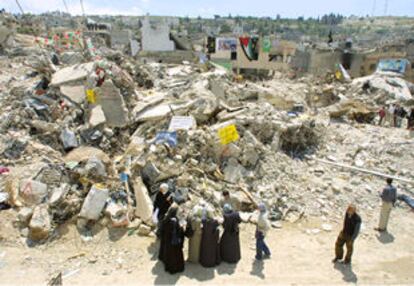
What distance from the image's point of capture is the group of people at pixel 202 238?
5086 mm

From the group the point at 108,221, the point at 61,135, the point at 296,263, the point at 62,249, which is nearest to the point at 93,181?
the point at 108,221

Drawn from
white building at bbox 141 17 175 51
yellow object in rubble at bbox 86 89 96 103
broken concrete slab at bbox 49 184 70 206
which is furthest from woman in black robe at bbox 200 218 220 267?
white building at bbox 141 17 175 51

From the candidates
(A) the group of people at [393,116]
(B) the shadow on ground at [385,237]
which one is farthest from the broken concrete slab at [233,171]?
(A) the group of people at [393,116]

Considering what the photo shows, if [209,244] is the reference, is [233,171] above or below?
below

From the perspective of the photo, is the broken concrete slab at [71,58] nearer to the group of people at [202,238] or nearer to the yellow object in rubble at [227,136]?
the yellow object in rubble at [227,136]

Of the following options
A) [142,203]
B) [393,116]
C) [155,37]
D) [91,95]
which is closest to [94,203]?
[142,203]

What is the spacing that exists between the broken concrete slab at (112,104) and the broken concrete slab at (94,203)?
10.9 ft

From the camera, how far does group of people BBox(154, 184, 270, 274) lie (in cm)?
509

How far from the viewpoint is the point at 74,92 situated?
983cm

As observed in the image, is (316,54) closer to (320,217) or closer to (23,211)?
(320,217)

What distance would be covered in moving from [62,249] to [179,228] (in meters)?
2.29

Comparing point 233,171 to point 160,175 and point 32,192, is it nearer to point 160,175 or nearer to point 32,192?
point 160,175

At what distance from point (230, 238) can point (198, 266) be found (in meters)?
0.72

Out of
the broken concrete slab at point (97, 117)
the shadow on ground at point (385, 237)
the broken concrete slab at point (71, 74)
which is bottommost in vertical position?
the shadow on ground at point (385, 237)
